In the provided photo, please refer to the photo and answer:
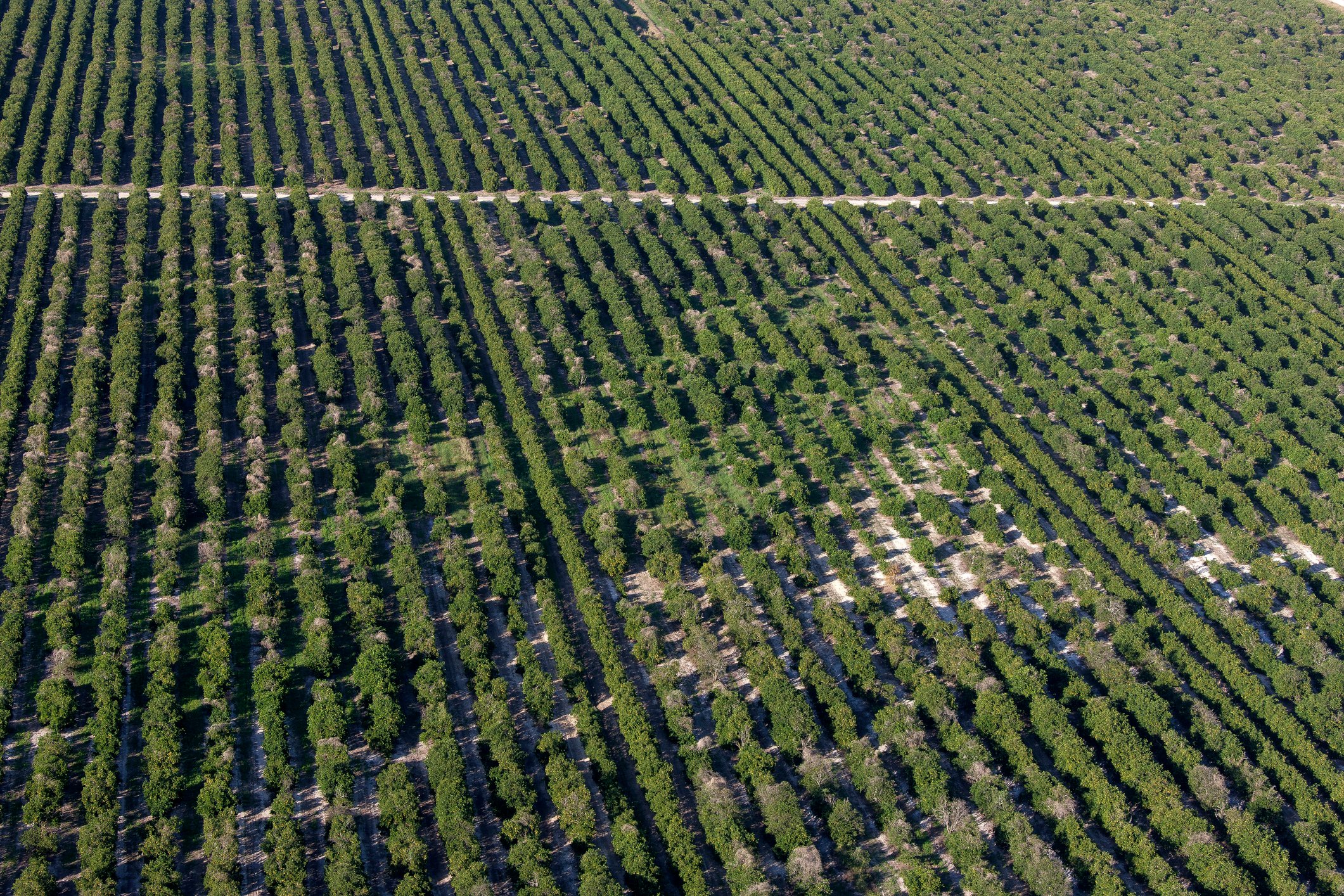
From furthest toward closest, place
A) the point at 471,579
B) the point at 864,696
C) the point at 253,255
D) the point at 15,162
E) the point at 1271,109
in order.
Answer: the point at 1271,109 < the point at 15,162 < the point at 253,255 < the point at 471,579 < the point at 864,696

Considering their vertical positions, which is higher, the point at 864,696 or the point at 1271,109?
the point at 1271,109

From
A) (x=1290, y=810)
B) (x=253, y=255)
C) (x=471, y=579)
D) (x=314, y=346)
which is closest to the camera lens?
(x=1290, y=810)

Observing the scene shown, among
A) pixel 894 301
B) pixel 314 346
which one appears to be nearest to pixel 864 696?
pixel 894 301

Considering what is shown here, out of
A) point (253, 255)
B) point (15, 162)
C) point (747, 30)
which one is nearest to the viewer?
point (253, 255)

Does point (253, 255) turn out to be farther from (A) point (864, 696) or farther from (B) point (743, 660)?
(A) point (864, 696)

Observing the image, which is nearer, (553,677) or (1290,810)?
(1290,810)

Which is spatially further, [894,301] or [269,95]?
[269,95]

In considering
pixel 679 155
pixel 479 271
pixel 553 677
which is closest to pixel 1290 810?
pixel 553 677

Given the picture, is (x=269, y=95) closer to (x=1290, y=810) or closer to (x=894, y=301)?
(x=894, y=301)

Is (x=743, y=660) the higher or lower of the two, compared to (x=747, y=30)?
lower
